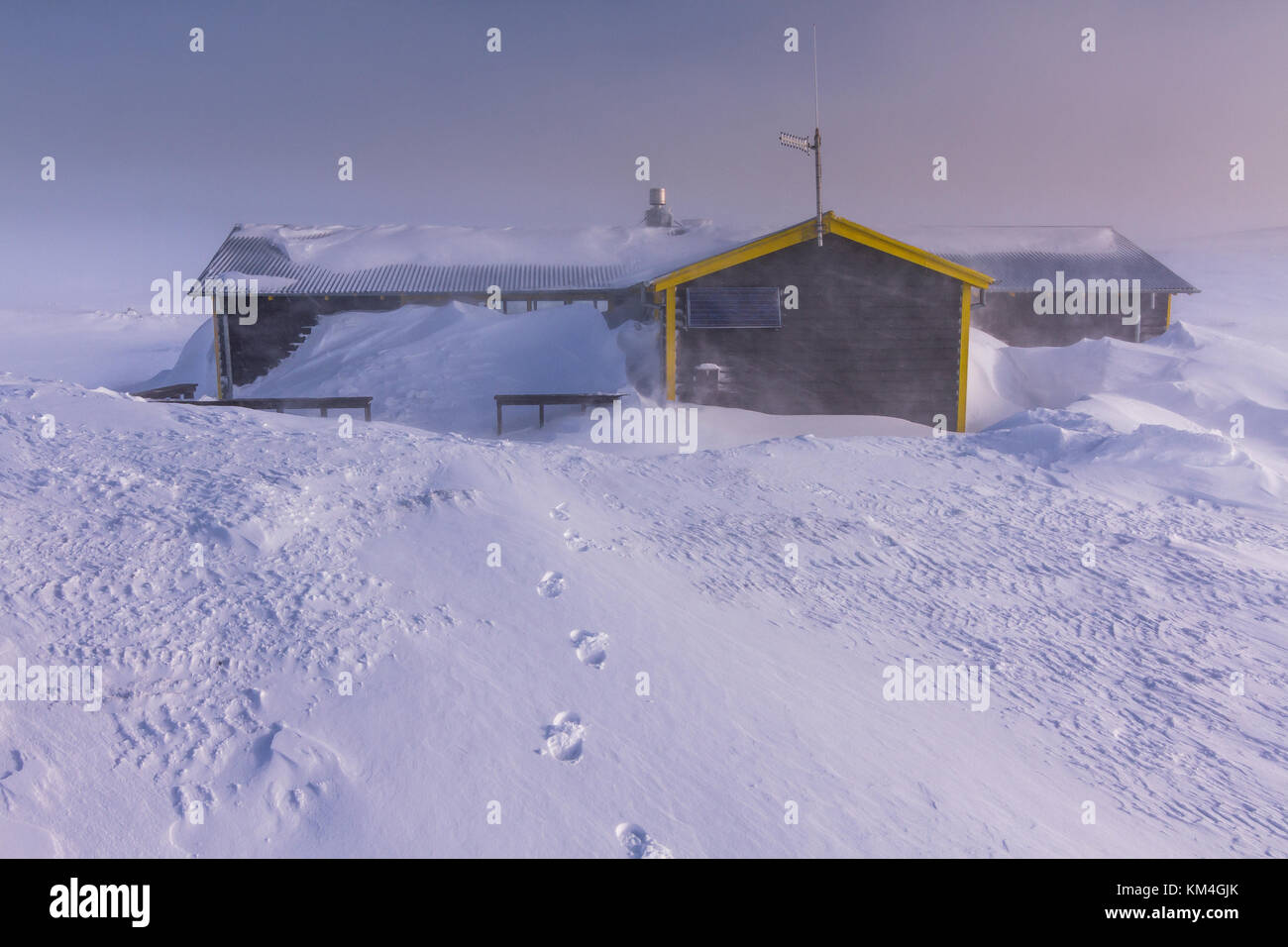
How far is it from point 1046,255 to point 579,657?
2566 centimetres

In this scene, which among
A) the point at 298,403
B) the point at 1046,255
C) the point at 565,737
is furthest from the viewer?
the point at 1046,255

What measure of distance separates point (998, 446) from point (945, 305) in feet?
16.4

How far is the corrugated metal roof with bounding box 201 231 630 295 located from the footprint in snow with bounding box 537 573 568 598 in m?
15.5

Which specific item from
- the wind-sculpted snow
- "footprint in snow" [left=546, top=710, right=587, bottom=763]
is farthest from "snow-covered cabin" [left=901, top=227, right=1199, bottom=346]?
"footprint in snow" [left=546, top=710, right=587, bottom=763]

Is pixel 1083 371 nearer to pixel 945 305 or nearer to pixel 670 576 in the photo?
pixel 945 305

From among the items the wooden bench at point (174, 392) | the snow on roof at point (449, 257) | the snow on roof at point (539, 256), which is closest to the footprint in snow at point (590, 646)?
the wooden bench at point (174, 392)

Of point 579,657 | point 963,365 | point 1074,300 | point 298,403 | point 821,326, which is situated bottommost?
point 579,657

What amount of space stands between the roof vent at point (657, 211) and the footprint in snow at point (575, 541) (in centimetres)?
2200

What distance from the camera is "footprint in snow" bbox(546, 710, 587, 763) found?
12.3ft

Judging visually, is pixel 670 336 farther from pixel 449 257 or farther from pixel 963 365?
pixel 449 257

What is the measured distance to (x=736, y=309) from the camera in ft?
44.2

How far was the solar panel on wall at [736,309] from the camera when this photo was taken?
13461mm


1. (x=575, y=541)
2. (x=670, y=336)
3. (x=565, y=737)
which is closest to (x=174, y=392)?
(x=670, y=336)

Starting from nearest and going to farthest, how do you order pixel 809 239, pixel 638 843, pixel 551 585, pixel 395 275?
pixel 638 843, pixel 551 585, pixel 809 239, pixel 395 275
